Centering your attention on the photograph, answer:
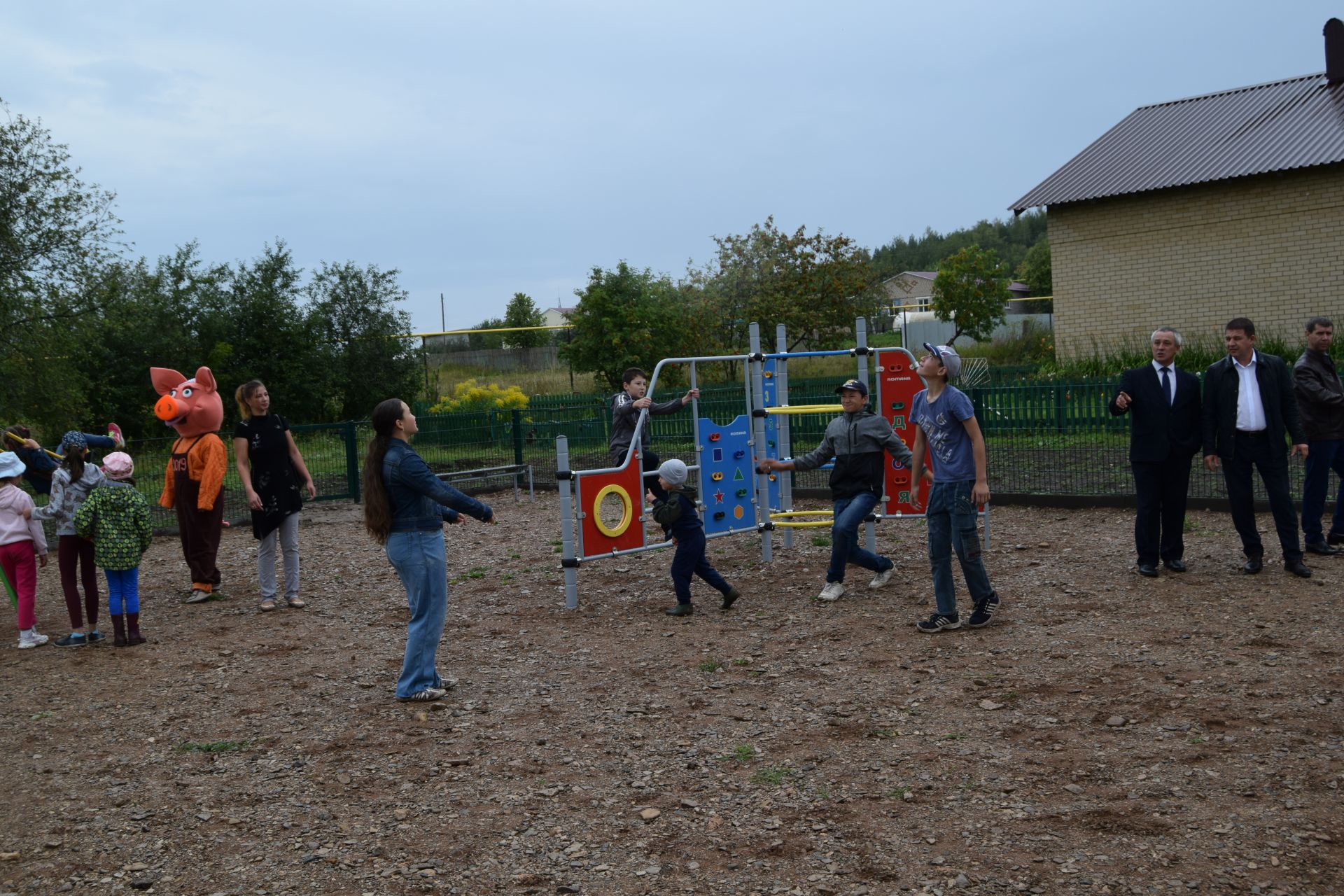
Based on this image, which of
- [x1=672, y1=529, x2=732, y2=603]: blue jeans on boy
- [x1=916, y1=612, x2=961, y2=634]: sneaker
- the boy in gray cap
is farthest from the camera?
[x1=672, y1=529, x2=732, y2=603]: blue jeans on boy

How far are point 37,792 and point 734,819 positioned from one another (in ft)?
10.6

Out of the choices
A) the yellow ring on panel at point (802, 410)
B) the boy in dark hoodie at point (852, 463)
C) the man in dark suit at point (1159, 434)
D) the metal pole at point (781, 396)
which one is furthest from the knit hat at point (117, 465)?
the man in dark suit at point (1159, 434)

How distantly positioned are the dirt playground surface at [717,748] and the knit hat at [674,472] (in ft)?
3.31

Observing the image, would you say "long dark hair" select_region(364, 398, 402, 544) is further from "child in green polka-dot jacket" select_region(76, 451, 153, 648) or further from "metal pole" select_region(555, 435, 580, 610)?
"child in green polka-dot jacket" select_region(76, 451, 153, 648)

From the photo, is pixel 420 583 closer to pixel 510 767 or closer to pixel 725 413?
pixel 510 767

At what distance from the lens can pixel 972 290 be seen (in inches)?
1548

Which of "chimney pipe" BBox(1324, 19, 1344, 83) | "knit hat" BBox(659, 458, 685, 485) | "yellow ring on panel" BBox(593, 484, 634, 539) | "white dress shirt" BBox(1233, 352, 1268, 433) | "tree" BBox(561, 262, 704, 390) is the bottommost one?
"yellow ring on panel" BBox(593, 484, 634, 539)

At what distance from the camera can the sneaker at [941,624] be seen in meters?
6.95

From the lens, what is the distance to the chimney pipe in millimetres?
23750

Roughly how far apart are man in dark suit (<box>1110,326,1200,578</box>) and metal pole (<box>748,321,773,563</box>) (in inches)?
111

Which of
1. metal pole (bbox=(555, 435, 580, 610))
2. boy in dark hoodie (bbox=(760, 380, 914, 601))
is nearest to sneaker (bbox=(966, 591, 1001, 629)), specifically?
boy in dark hoodie (bbox=(760, 380, 914, 601))

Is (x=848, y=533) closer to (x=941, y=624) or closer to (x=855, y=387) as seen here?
(x=855, y=387)

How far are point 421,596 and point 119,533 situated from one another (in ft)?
9.42

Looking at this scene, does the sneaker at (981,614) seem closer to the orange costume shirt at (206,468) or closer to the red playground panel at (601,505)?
the red playground panel at (601,505)
